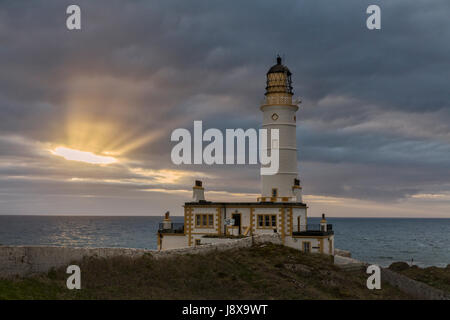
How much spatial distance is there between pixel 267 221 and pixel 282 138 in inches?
375

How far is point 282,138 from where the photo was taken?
43.3 meters

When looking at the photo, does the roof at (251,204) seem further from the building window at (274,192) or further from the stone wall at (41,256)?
the stone wall at (41,256)

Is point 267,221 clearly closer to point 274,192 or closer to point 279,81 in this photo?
point 274,192

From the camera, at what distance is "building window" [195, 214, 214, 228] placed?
39.5 meters

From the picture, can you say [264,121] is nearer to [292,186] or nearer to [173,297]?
[292,186]

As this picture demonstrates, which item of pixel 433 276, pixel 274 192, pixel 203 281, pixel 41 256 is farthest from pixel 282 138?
pixel 41 256

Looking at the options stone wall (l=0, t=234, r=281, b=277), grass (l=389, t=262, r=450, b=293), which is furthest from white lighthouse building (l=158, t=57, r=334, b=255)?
stone wall (l=0, t=234, r=281, b=277)

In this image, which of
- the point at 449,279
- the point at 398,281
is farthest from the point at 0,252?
the point at 449,279

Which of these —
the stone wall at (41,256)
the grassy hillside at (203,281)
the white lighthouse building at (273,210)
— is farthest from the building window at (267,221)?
the stone wall at (41,256)

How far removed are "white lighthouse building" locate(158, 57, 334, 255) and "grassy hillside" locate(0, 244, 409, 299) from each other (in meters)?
6.98

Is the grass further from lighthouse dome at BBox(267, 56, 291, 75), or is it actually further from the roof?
lighthouse dome at BBox(267, 56, 291, 75)

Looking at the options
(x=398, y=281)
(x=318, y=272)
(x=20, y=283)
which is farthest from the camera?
(x=398, y=281)

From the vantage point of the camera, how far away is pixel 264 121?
44.3 m
